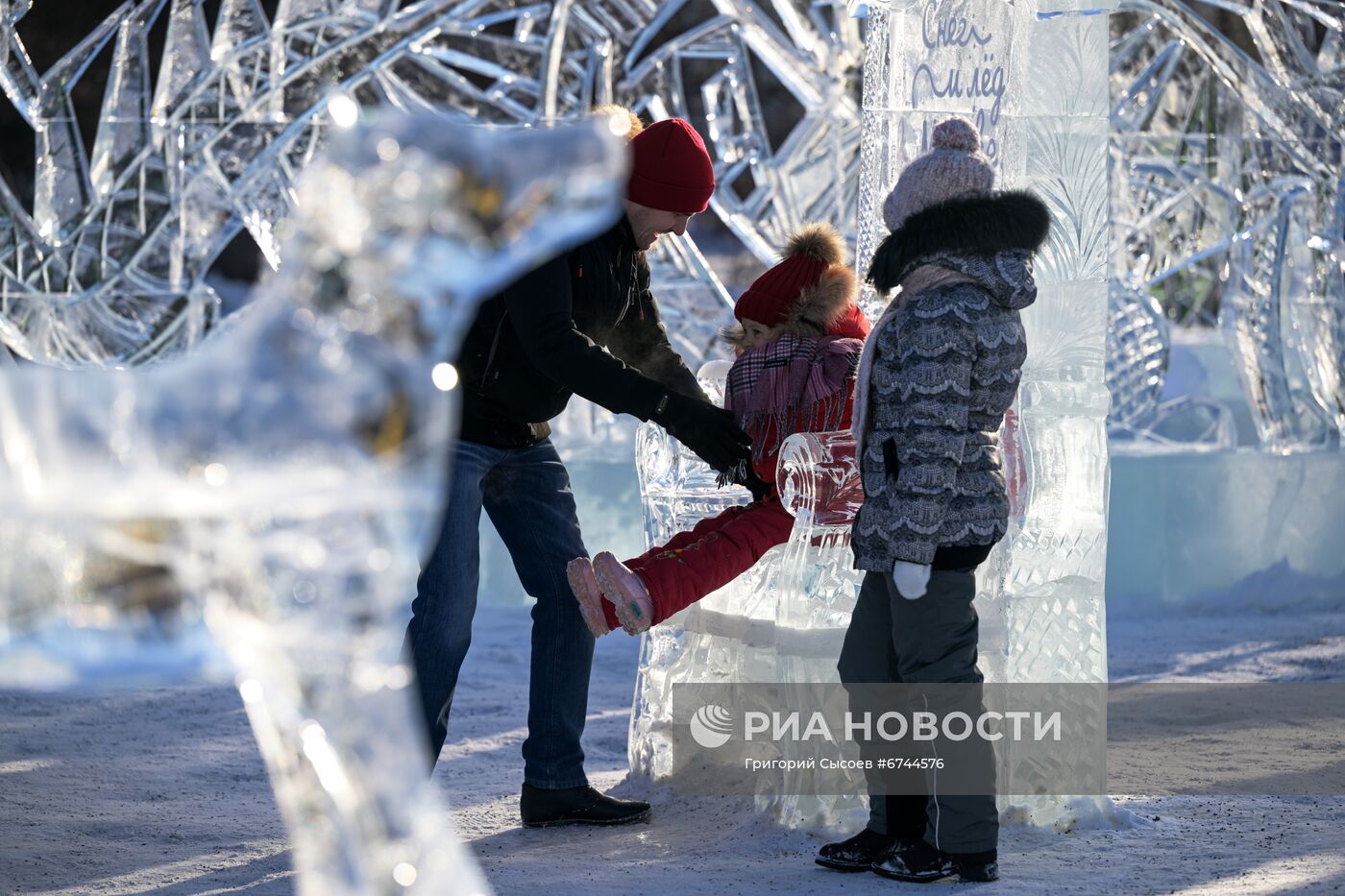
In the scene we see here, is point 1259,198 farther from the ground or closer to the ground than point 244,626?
farther from the ground

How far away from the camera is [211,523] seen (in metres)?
1.52

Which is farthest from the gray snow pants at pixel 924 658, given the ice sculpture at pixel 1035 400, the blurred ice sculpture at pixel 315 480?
A: the blurred ice sculpture at pixel 315 480

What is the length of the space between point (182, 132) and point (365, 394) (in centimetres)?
607

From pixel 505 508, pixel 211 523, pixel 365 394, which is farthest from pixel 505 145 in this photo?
pixel 505 508

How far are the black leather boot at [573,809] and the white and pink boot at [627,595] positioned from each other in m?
0.53

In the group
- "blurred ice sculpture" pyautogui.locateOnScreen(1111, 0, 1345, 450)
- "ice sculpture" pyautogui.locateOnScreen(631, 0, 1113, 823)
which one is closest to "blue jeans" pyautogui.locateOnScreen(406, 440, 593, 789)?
"ice sculpture" pyautogui.locateOnScreen(631, 0, 1113, 823)

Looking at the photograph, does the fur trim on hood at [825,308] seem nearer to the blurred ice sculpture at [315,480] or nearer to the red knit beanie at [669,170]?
the red knit beanie at [669,170]

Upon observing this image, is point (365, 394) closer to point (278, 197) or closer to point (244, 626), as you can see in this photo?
point (244, 626)

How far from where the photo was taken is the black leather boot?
3.55 metres

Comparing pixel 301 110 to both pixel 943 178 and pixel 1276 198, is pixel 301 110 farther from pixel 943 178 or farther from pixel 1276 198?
pixel 943 178

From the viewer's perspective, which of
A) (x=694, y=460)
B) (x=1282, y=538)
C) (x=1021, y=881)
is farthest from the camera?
(x=1282, y=538)

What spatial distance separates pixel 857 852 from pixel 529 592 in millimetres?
979

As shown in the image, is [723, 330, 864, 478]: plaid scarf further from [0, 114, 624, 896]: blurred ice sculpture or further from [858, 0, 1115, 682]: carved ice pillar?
[0, 114, 624, 896]: blurred ice sculpture

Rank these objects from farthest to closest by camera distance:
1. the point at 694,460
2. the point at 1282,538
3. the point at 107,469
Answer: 1. the point at 1282,538
2. the point at 694,460
3. the point at 107,469
